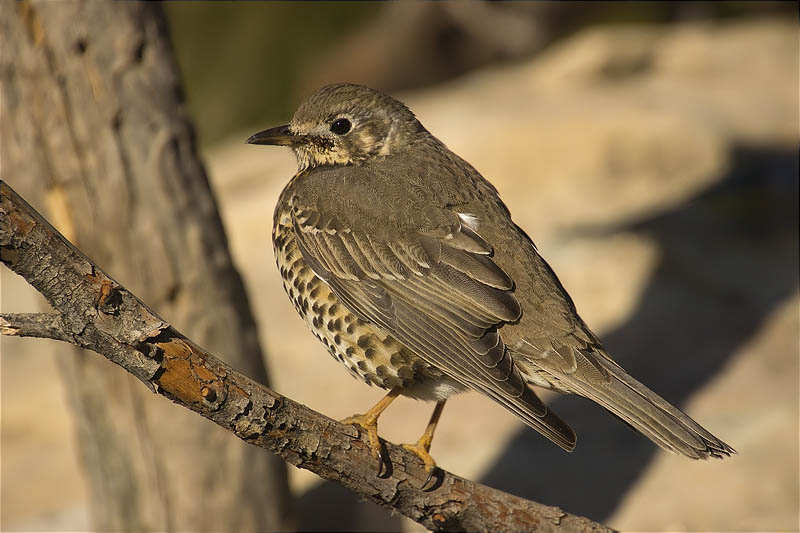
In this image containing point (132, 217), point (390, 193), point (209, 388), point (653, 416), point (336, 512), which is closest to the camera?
point (209, 388)

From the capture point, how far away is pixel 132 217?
5266 millimetres

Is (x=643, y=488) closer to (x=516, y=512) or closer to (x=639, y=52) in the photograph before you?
(x=516, y=512)

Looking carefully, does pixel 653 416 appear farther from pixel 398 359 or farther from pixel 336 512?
pixel 336 512

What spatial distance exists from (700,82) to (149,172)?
10055mm

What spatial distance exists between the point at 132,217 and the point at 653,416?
3.04 meters

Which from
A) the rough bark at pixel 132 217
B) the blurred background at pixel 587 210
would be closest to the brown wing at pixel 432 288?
the rough bark at pixel 132 217

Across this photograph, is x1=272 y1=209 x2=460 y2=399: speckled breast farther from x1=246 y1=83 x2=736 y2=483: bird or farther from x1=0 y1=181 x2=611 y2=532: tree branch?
x1=0 y1=181 x2=611 y2=532: tree branch

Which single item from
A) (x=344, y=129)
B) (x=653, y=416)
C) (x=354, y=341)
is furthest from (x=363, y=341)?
(x=653, y=416)

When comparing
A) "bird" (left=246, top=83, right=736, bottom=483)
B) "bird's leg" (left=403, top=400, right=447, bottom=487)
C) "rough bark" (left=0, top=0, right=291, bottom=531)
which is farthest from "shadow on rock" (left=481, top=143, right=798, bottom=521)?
"bird" (left=246, top=83, right=736, bottom=483)

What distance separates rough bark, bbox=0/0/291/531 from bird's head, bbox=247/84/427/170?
99 centimetres

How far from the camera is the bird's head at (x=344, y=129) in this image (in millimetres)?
4590

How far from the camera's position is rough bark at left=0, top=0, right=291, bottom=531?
5.14 meters

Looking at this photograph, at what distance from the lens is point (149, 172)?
5273 millimetres

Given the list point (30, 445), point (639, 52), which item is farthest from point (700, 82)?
point (30, 445)
